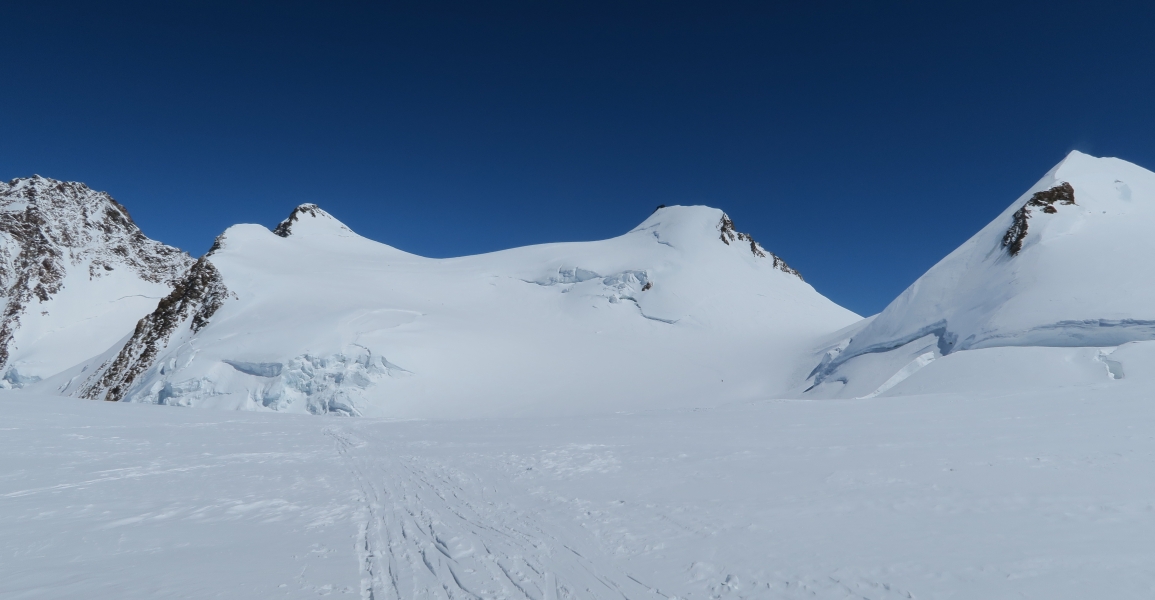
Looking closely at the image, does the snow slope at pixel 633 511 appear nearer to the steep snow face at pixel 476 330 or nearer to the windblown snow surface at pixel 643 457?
the windblown snow surface at pixel 643 457

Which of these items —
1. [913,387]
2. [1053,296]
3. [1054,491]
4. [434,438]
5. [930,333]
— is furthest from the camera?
[930,333]

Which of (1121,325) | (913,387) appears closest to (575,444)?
(913,387)

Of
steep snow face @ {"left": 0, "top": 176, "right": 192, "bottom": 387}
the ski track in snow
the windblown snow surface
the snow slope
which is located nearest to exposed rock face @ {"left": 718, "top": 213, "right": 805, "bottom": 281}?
the windblown snow surface

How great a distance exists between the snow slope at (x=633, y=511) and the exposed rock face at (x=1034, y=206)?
39.5 feet

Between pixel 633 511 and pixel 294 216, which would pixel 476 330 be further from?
pixel 294 216

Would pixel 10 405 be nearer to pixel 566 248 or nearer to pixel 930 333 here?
pixel 930 333

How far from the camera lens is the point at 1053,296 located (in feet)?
53.0

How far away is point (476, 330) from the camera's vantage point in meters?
29.2

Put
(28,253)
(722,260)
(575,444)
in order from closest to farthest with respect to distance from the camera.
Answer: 1. (575,444)
2. (722,260)
3. (28,253)

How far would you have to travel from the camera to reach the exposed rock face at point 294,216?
158 feet

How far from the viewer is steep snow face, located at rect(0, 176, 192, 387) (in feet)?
158

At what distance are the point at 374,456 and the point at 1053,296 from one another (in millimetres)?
20543

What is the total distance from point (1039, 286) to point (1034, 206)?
692cm

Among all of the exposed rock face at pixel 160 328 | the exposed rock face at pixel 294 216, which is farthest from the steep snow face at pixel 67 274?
the exposed rock face at pixel 160 328
